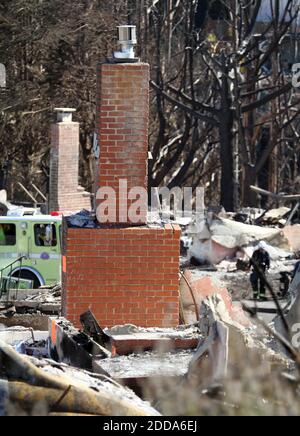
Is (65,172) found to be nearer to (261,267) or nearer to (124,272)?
(261,267)

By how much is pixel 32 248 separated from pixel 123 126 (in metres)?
12.7

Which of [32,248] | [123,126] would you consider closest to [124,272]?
[123,126]

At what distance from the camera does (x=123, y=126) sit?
460 inches

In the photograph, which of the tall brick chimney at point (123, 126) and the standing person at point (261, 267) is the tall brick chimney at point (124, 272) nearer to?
the tall brick chimney at point (123, 126)

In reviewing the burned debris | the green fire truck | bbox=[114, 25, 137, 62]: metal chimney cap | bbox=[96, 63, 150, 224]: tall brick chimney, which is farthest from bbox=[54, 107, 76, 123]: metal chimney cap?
bbox=[96, 63, 150, 224]: tall brick chimney

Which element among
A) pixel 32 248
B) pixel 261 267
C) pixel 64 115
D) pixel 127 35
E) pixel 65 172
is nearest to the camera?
pixel 127 35

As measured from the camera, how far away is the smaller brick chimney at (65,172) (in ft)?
98.0

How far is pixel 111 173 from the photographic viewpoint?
1170 cm

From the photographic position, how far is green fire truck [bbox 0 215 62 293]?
23.7 meters

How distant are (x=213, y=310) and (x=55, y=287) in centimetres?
1087

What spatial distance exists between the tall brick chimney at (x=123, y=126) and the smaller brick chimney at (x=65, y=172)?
17914 millimetres

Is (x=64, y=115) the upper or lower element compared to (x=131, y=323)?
upper

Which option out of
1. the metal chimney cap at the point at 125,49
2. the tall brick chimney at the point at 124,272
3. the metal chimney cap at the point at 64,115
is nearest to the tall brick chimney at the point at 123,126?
the metal chimney cap at the point at 125,49

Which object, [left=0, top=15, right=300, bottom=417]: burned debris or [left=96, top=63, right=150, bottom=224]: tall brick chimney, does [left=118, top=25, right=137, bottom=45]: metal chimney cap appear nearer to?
[left=0, top=15, right=300, bottom=417]: burned debris
